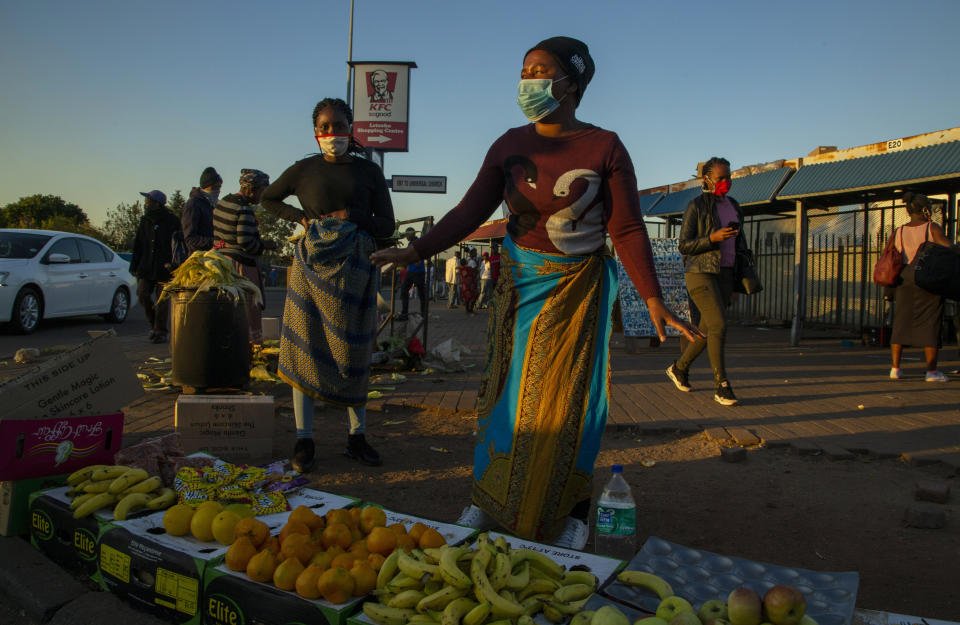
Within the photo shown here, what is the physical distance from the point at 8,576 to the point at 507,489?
203cm

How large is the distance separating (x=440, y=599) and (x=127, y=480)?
1732 mm

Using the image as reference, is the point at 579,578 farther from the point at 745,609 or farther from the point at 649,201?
the point at 649,201

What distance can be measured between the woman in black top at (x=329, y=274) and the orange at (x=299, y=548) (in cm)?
180

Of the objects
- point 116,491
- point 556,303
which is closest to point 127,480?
point 116,491

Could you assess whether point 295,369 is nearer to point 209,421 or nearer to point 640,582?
point 209,421

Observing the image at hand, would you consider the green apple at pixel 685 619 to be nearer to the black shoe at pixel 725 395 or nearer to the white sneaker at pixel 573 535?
the white sneaker at pixel 573 535

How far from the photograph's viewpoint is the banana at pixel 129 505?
2762 millimetres

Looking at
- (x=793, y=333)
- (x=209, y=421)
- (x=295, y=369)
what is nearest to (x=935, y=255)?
(x=793, y=333)

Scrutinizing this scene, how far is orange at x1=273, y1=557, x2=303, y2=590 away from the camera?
86.7 inches

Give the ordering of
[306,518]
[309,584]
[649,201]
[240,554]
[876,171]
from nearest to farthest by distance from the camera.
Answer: [309,584]
[240,554]
[306,518]
[876,171]
[649,201]

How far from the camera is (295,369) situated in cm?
414

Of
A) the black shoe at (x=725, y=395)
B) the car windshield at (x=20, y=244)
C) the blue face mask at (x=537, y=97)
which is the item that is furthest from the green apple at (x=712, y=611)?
the car windshield at (x=20, y=244)

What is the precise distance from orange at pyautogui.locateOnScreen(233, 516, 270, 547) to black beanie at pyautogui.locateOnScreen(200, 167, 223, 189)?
20.6 ft

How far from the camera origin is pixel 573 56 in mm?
2975
